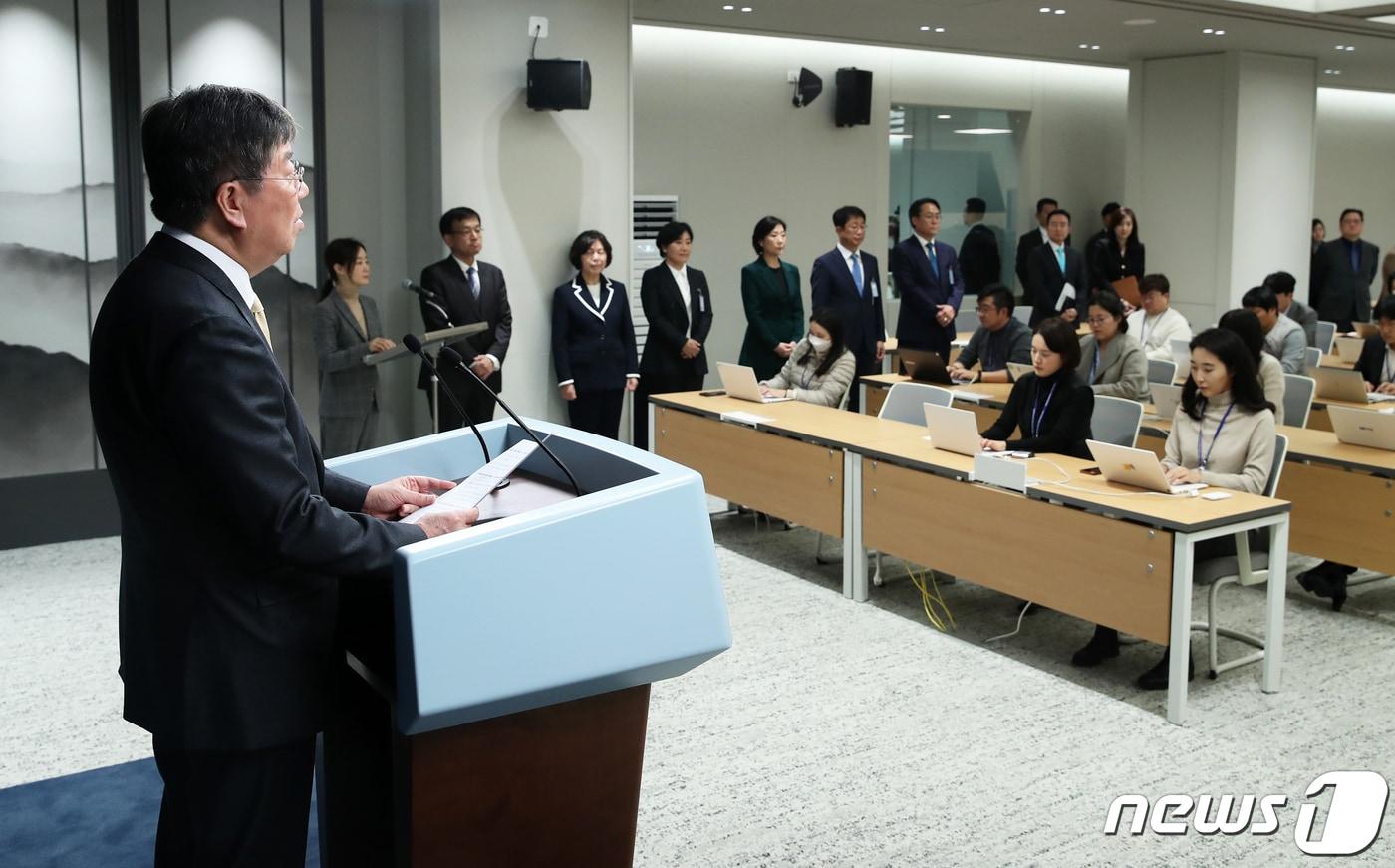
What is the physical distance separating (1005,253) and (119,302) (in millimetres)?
12823

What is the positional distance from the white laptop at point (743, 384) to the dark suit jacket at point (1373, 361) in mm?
3611

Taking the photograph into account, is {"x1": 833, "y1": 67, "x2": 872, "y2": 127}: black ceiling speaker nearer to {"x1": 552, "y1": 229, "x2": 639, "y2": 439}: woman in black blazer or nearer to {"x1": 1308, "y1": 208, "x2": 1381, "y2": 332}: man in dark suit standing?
{"x1": 552, "y1": 229, "x2": 639, "y2": 439}: woman in black blazer

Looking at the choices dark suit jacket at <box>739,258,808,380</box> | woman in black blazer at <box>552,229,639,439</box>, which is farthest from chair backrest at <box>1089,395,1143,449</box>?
woman in black blazer at <box>552,229,639,439</box>

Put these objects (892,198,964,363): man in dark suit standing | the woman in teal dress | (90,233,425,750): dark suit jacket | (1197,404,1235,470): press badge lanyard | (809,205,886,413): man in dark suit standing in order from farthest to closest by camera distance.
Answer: (892,198,964,363): man in dark suit standing < (809,205,886,413): man in dark suit standing < the woman in teal dress < (1197,404,1235,470): press badge lanyard < (90,233,425,750): dark suit jacket

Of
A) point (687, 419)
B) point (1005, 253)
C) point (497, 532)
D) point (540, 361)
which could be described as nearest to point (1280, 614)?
point (687, 419)

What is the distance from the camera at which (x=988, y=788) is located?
4.16 metres

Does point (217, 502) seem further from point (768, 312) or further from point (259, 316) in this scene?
point (768, 312)

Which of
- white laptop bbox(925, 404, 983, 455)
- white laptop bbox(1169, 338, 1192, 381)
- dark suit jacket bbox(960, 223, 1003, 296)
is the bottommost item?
white laptop bbox(925, 404, 983, 455)

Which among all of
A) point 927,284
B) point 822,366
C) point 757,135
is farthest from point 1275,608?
point 757,135

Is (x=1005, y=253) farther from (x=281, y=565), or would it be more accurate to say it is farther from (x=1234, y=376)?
(x=281, y=565)

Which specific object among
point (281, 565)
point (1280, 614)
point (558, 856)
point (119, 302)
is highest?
A: point (119, 302)

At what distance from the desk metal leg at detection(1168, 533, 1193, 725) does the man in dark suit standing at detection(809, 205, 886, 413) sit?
433cm

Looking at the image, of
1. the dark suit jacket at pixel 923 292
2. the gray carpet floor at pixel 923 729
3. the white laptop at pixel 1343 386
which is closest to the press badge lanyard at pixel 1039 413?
the gray carpet floor at pixel 923 729

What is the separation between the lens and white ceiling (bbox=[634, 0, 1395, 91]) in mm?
10219
